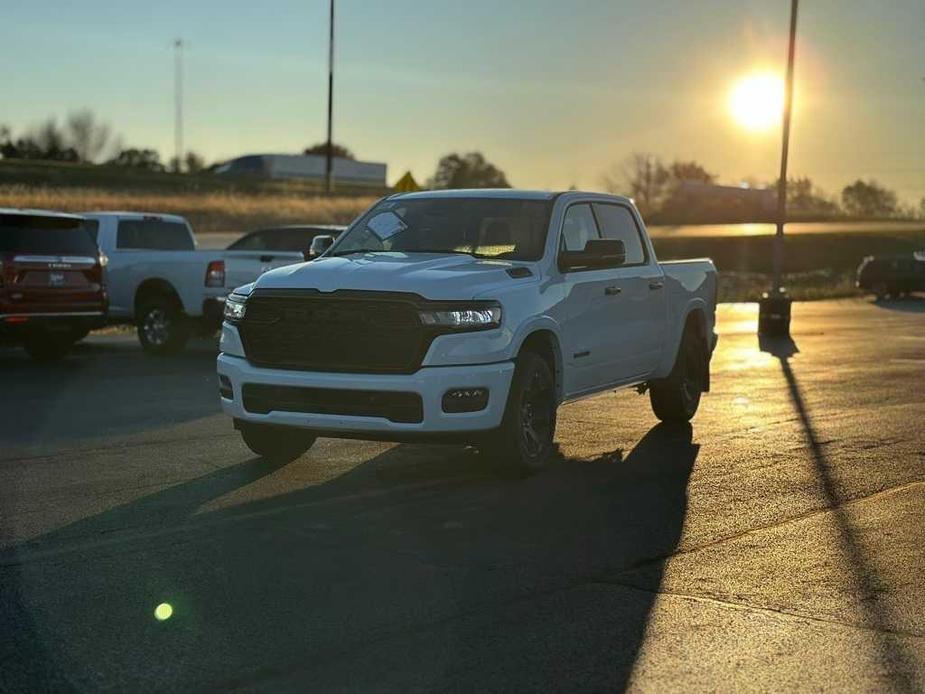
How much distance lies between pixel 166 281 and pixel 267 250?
167 centimetres

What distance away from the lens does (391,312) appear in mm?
8320

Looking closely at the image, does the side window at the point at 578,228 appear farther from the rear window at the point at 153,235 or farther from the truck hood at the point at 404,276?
the rear window at the point at 153,235

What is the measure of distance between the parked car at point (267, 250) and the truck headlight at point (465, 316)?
876cm

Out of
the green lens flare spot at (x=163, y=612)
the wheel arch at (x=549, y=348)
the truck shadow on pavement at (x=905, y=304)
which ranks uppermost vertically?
the wheel arch at (x=549, y=348)

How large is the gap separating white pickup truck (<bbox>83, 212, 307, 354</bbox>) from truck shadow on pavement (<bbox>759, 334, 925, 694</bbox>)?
9.13 meters

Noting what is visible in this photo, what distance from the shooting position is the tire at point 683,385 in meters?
11.6

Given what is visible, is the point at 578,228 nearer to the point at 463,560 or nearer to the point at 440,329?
the point at 440,329

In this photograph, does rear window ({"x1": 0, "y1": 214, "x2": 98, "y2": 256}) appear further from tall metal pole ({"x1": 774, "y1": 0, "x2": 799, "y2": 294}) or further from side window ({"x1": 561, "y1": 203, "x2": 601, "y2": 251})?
tall metal pole ({"x1": 774, "y1": 0, "x2": 799, "y2": 294})

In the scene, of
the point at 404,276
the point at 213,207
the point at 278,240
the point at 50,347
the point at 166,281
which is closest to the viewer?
the point at 404,276

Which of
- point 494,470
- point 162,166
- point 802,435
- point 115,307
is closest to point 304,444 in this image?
point 494,470

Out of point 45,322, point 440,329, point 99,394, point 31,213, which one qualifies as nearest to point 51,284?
point 45,322

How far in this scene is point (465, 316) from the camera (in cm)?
838

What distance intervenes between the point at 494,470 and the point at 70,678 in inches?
173

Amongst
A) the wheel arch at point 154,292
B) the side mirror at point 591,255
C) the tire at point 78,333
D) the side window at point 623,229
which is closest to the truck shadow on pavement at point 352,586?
the side mirror at point 591,255
